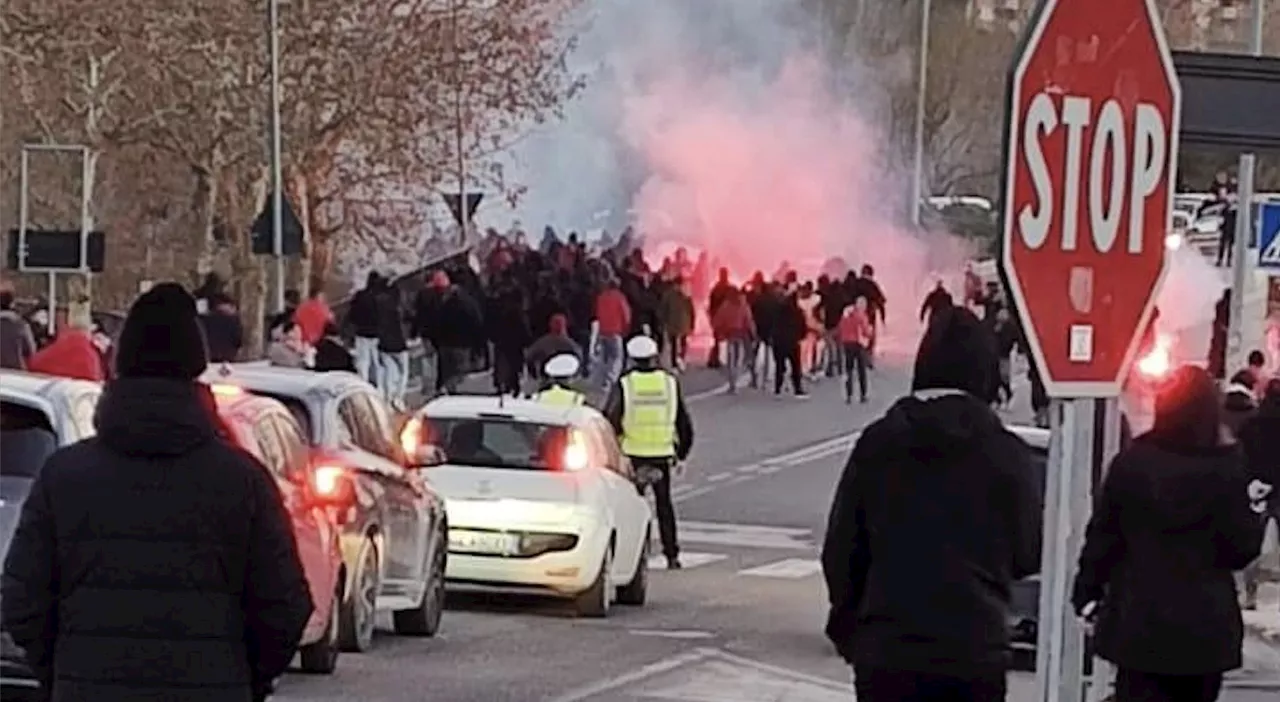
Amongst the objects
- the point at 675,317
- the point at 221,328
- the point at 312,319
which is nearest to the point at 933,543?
the point at 221,328

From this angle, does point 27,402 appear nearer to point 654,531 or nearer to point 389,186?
point 654,531

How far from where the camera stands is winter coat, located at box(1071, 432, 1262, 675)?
8461 mm

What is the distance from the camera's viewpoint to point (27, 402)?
1216cm

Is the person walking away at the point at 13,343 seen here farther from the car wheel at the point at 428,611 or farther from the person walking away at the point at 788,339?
the person walking away at the point at 788,339

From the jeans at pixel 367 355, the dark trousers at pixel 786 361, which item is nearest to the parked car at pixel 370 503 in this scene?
the jeans at pixel 367 355

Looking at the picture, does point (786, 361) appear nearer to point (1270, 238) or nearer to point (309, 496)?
point (1270, 238)

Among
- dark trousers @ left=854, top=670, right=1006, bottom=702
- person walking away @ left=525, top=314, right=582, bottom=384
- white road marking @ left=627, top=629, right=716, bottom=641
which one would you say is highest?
dark trousers @ left=854, top=670, right=1006, bottom=702

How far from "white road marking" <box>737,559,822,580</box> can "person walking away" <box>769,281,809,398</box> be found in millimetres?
18473

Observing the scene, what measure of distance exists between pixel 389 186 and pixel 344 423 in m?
30.4

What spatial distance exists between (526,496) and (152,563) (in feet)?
40.9

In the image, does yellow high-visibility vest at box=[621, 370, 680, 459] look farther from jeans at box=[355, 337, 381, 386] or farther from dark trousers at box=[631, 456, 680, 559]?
jeans at box=[355, 337, 381, 386]

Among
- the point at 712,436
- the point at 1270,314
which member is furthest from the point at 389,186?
the point at 1270,314

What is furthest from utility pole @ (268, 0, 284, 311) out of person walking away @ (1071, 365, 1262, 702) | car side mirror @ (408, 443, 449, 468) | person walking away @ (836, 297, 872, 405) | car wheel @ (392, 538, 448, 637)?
person walking away @ (1071, 365, 1262, 702)

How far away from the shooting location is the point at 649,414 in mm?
21203
